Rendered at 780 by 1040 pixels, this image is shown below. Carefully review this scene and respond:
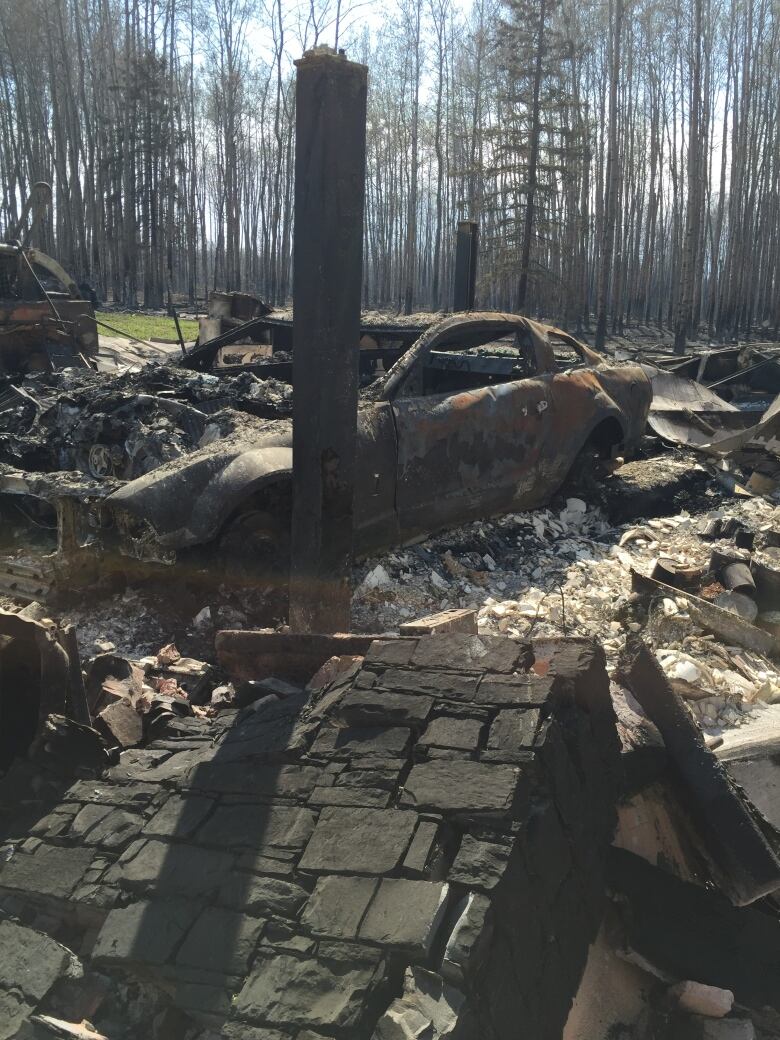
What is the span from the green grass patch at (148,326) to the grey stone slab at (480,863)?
704 inches

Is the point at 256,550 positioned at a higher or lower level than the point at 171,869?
higher

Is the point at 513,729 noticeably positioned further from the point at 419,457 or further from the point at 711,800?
the point at 419,457

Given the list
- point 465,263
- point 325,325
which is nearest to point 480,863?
point 325,325

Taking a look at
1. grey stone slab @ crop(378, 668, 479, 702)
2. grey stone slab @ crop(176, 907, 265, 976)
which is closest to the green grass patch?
grey stone slab @ crop(378, 668, 479, 702)

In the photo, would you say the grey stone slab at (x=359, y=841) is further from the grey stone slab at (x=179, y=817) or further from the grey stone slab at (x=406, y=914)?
the grey stone slab at (x=179, y=817)

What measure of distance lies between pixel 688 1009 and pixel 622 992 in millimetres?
184

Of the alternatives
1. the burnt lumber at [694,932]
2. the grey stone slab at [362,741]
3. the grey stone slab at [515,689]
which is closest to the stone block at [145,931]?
the grey stone slab at [362,741]

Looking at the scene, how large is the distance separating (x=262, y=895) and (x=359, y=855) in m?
0.27

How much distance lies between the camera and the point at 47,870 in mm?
2553

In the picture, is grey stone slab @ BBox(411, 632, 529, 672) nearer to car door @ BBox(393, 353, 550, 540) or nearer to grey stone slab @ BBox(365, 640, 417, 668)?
grey stone slab @ BBox(365, 640, 417, 668)

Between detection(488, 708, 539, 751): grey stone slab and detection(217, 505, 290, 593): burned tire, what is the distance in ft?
7.88

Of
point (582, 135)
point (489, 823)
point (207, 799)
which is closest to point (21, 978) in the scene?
point (207, 799)

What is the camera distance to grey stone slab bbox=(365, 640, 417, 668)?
305 centimetres

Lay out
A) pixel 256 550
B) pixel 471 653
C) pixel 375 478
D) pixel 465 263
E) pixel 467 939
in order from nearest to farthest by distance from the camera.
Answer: pixel 467 939, pixel 471 653, pixel 256 550, pixel 375 478, pixel 465 263
